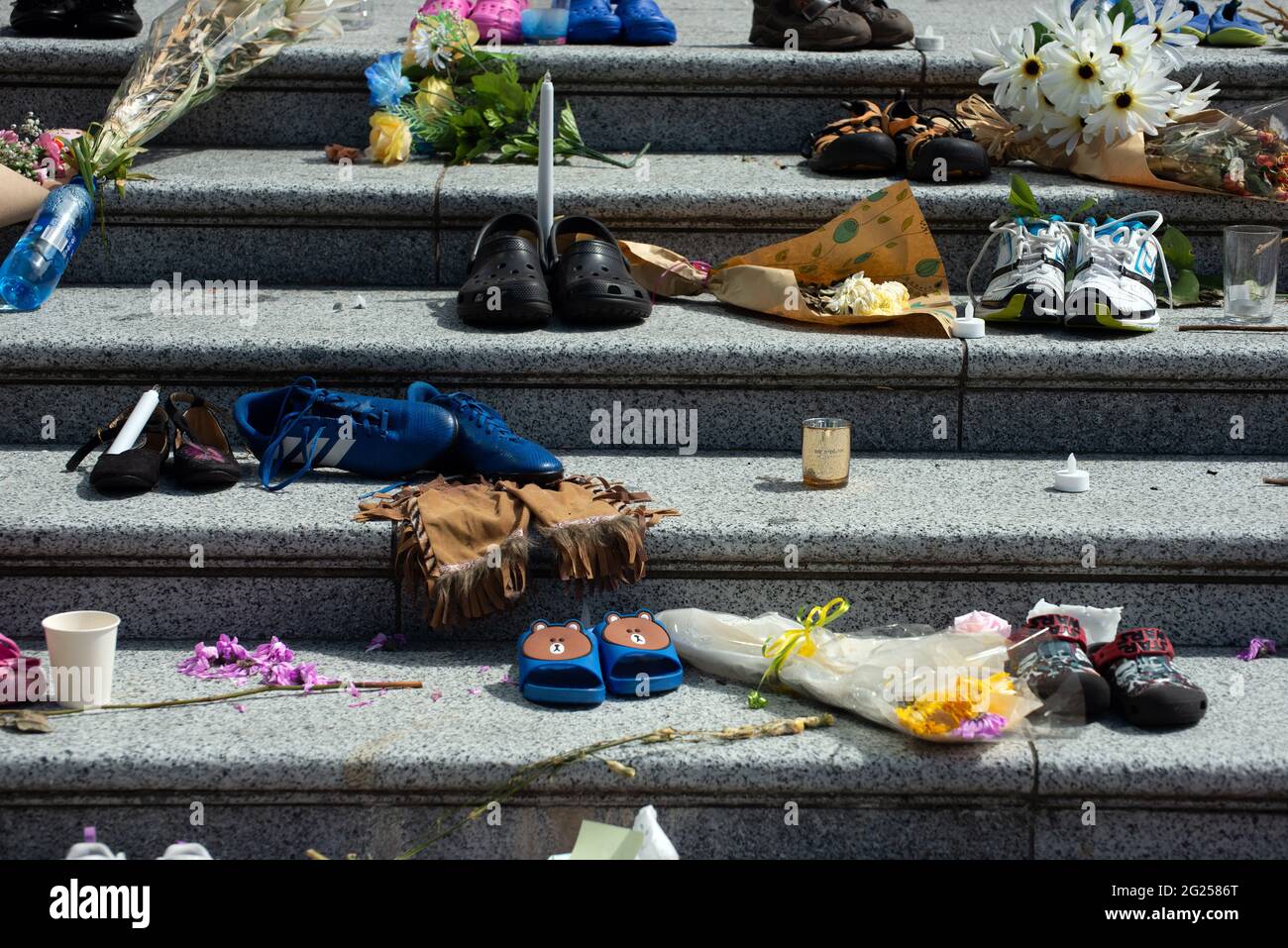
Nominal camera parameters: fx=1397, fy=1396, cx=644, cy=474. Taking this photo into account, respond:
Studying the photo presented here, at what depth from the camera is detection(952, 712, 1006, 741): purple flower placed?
237cm

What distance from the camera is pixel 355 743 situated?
2404 mm

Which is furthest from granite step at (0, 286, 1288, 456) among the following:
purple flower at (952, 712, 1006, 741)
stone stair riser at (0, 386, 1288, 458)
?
purple flower at (952, 712, 1006, 741)

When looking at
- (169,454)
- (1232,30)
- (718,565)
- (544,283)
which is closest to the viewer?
(718,565)

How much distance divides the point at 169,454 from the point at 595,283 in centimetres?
106

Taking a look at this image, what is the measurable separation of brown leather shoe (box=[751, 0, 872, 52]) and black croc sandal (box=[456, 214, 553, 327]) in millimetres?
1381

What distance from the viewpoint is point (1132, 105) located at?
3.82 meters

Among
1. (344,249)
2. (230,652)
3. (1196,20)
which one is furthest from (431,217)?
(1196,20)

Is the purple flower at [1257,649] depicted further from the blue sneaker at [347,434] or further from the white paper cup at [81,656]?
the white paper cup at [81,656]

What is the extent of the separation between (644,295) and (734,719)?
1288 millimetres

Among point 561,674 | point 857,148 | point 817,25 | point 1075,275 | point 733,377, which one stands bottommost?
point 561,674

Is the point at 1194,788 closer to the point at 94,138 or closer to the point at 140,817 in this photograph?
the point at 140,817

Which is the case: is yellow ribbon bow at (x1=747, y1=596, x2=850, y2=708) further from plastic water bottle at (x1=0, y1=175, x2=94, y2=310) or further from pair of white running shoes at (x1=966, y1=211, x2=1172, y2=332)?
plastic water bottle at (x1=0, y1=175, x2=94, y2=310)

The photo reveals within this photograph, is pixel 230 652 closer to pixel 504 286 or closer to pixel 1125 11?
pixel 504 286
